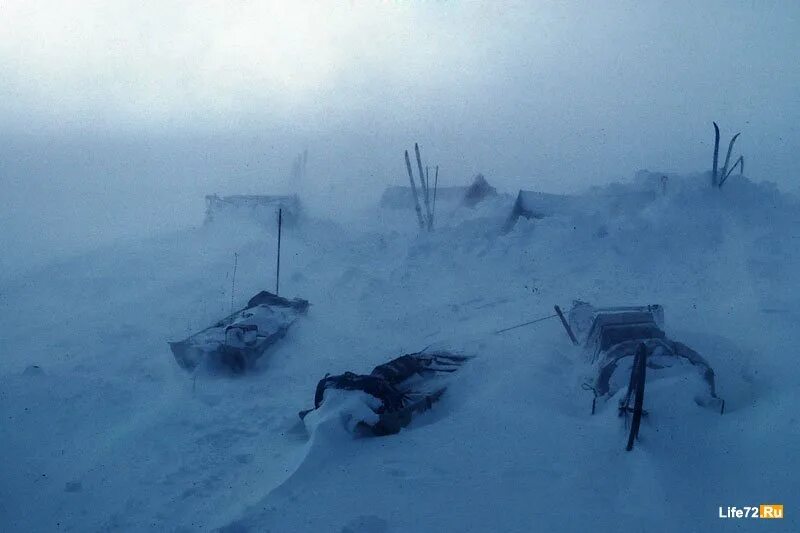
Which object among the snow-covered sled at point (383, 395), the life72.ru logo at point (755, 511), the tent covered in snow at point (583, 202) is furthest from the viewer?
the tent covered in snow at point (583, 202)

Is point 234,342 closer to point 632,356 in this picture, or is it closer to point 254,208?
point 632,356

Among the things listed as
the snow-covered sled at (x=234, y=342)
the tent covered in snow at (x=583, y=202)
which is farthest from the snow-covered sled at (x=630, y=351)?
the tent covered in snow at (x=583, y=202)

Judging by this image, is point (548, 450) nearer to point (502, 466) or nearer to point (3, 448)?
point (502, 466)

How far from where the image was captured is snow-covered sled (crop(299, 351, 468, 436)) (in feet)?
27.0

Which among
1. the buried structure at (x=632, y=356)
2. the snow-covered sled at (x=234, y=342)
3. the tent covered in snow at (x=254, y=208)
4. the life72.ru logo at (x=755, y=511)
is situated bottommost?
the snow-covered sled at (x=234, y=342)

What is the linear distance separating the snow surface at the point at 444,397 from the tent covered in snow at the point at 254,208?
18.1ft

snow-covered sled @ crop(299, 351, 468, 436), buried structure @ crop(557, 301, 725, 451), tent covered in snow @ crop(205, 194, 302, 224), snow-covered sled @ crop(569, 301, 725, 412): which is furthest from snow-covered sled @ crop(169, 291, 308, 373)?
tent covered in snow @ crop(205, 194, 302, 224)

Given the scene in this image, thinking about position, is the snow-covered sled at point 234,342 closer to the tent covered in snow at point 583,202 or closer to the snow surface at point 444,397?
the snow surface at point 444,397

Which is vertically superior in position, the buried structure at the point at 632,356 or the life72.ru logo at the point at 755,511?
the buried structure at the point at 632,356

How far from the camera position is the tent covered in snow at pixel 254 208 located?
26.0 metres

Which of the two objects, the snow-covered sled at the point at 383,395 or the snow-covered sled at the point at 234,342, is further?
the snow-covered sled at the point at 234,342

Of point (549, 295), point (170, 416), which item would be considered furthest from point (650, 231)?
point (170, 416)

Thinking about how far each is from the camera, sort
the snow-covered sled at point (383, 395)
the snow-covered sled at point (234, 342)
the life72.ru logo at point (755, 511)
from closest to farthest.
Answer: the life72.ru logo at point (755, 511), the snow-covered sled at point (383, 395), the snow-covered sled at point (234, 342)

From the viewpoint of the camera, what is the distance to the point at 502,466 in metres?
7.03
